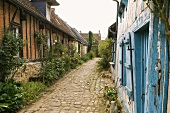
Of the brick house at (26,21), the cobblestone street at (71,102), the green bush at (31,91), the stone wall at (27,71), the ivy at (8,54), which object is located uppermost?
the brick house at (26,21)

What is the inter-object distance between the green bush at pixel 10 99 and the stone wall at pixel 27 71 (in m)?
1.72

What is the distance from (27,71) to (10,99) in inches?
134

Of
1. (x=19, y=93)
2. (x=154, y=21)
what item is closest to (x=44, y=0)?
(x=19, y=93)

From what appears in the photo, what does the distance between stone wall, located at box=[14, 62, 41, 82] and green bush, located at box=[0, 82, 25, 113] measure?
67.6 inches

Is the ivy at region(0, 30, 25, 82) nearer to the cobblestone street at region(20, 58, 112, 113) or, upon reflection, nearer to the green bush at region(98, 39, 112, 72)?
the cobblestone street at region(20, 58, 112, 113)

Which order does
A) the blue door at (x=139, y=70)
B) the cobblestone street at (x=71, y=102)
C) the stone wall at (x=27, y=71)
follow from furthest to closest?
1. the stone wall at (x=27, y=71)
2. the cobblestone street at (x=71, y=102)
3. the blue door at (x=139, y=70)

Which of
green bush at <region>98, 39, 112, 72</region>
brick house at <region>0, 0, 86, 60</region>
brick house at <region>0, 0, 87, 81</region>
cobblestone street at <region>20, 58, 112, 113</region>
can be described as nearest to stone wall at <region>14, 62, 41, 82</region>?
brick house at <region>0, 0, 87, 81</region>

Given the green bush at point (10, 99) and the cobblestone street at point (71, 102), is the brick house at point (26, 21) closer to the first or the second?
the green bush at point (10, 99)

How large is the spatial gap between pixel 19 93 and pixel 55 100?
148 centimetres

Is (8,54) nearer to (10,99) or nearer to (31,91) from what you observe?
(10,99)

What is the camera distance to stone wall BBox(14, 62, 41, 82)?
315 inches

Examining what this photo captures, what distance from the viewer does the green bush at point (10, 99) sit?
210 inches

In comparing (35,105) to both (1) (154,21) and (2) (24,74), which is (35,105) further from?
(1) (154,21)

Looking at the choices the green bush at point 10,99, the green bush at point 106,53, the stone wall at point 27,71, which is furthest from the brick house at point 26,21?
the green bush at point 106,53
